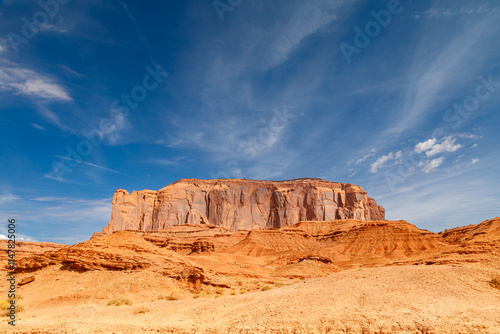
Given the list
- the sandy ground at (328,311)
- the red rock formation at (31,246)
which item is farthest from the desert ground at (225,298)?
the red rock formation at (31,246)

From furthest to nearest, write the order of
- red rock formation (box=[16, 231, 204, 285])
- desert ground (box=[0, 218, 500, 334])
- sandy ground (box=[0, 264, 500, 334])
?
red rock formation (box=[16, 231, 204, 285]), desert ground (box=[0, 218, 500, 334]), sandy ground (box=[0, 264, 500, 334])

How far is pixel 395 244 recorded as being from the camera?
62.0m

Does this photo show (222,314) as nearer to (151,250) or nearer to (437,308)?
(437,308)

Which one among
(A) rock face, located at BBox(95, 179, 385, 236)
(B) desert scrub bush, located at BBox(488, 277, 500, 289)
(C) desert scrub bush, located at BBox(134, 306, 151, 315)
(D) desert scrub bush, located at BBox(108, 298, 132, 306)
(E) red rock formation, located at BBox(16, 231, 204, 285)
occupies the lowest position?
(C) desert scrub bush, located at BBox(134, 306, 151, 315)

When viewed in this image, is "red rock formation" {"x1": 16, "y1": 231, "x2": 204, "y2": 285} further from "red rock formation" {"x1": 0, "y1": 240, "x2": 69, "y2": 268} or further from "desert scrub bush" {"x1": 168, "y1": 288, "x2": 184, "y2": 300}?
"red rock formation" {"x1": 0, "y1": 240, "x2": 69, "y2": 268}

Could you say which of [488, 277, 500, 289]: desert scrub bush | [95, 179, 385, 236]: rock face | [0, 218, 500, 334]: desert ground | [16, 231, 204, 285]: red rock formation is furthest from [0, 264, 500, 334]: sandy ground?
[95, 179, 385, 236]: rock face

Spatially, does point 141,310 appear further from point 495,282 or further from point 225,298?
point 495,282

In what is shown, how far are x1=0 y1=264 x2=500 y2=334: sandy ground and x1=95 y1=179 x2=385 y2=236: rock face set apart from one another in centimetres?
10286

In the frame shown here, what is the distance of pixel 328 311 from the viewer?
9141 mm

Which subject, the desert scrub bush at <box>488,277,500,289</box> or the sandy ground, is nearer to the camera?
the sandy ground

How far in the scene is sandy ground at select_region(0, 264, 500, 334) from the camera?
8.02 meters

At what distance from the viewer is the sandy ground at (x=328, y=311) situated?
26.3ft

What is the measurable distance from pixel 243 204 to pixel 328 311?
116 m

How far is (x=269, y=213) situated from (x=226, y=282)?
343ft
